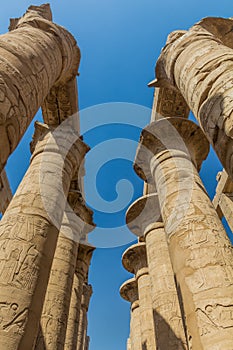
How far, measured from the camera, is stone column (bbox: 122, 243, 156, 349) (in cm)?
1030

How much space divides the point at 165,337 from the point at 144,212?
4.59 metres

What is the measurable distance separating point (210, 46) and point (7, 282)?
595 cm

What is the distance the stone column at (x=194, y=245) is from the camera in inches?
157

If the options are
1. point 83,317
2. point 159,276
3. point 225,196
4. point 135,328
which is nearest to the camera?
point 159,276

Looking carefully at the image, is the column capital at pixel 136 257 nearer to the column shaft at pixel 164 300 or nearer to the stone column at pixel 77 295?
the stone column at pixel 77 295

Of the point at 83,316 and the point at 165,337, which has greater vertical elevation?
the point at 83,316

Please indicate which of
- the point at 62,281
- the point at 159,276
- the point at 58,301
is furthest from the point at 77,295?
the point at 159,276

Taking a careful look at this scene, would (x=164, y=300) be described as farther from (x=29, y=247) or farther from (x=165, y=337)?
(x=29, y=247)

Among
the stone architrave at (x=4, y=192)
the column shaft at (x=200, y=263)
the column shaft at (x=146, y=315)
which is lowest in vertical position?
the column shaft at (x=200, y=263)

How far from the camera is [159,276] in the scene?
906cm

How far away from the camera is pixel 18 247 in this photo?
15.9 ft

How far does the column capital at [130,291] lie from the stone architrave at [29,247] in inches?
361

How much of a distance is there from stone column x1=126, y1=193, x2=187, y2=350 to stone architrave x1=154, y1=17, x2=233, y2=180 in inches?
219

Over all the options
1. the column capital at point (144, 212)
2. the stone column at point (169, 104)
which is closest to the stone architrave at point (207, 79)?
the stone column at point (169, 104)
